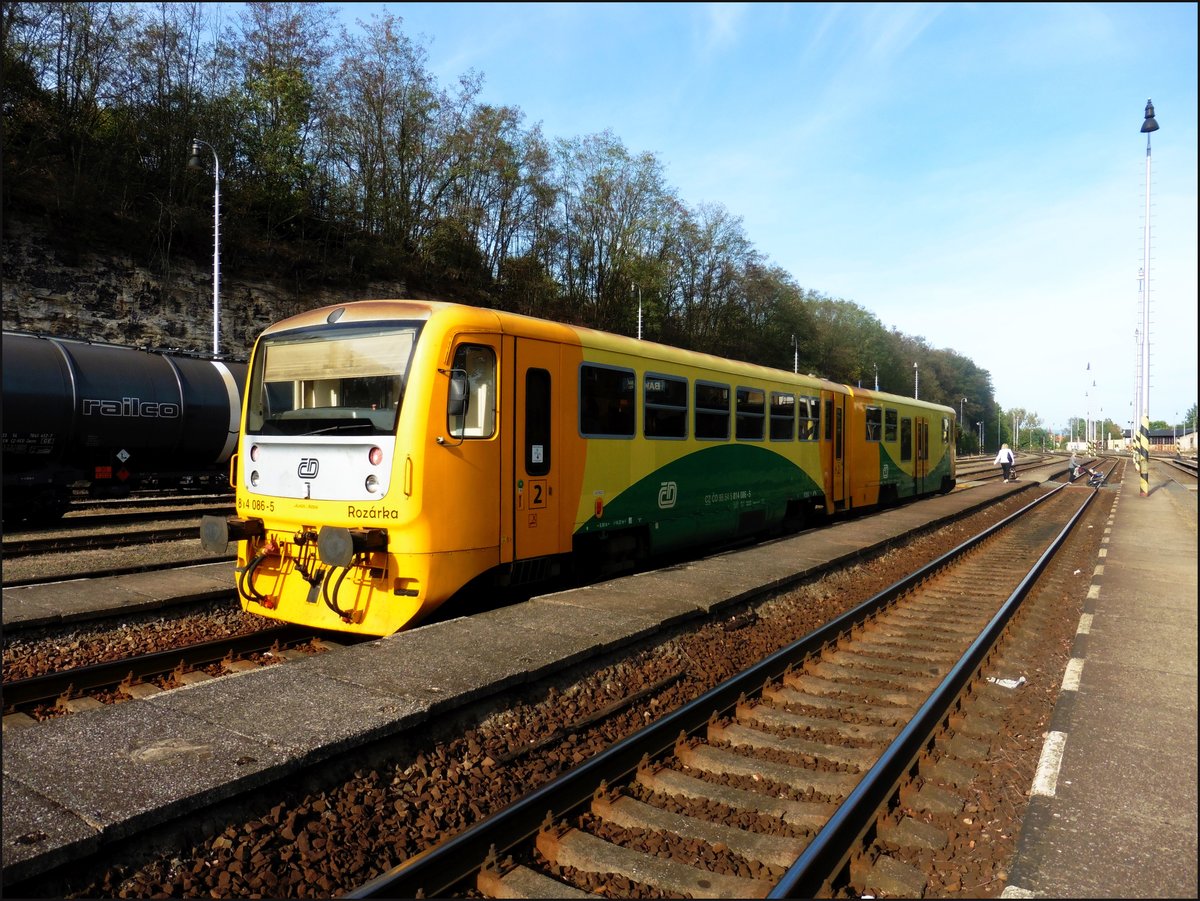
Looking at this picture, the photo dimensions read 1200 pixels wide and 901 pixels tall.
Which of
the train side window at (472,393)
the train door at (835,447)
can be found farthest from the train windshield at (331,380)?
the train door at (835,447)

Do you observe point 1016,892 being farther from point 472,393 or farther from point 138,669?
point 138,669

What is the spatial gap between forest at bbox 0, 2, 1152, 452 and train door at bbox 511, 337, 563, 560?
19.4m

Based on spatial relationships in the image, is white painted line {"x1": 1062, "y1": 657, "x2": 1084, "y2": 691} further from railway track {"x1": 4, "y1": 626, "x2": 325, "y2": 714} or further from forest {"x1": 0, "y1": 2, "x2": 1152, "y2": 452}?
forest {"x1": 0, "y1": 2, "x2": 1152, "y2": 452}

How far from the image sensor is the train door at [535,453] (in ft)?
24.3

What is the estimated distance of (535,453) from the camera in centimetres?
761

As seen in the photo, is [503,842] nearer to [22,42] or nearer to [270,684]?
[270,684]

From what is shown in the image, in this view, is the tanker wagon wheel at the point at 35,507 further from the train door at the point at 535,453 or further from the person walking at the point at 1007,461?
the person walking at the point at 1007,461

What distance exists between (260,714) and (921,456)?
829 inches

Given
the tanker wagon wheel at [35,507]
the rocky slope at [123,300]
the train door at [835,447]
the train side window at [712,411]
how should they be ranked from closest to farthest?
the train side window at [712,411]
the tanker wagon wheel at [35,507]
the train door at [835,447]
the rocky slope at [123,300]

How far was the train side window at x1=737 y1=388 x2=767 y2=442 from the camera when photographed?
38.5 feet

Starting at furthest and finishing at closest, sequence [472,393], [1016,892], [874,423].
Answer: [874,423] → [472,393] → [1016,892]

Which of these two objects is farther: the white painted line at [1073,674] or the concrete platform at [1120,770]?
the white painted line at [1073,674]

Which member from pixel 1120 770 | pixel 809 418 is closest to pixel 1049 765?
pixel 1120 770

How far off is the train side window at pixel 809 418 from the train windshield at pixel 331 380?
8.93 meters
